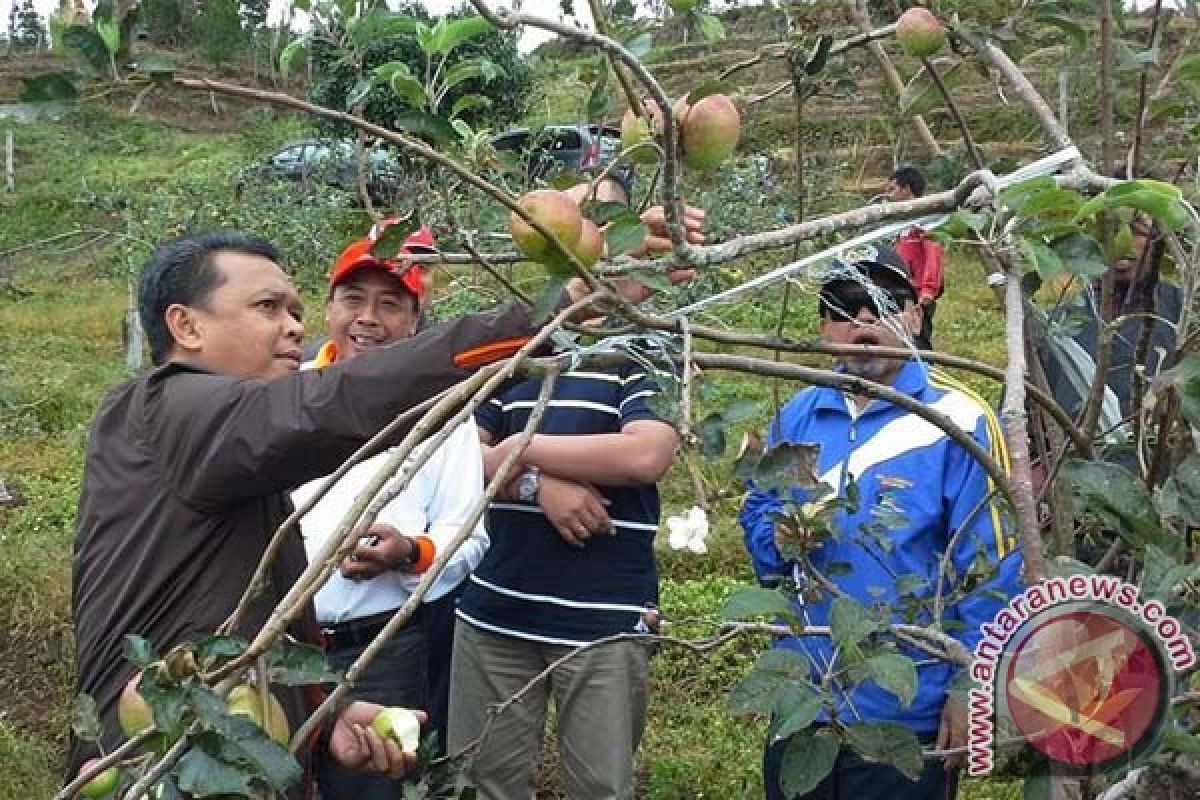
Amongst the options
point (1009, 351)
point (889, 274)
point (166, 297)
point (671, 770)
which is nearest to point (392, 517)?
point (166, 297)

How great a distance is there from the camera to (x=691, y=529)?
1.11 meters

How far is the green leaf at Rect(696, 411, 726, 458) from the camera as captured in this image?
3.68 feet

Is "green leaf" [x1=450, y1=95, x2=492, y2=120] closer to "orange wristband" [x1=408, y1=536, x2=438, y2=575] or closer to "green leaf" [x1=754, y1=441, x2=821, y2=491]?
"green leaf" [x1=754, y1=441, x2=821, y2=491]

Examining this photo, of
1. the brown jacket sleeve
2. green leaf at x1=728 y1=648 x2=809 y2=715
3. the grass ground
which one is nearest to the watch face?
the grass ground

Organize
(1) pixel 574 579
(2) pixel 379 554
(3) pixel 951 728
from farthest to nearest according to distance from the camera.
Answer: (1) pixel 574 579 → (2) pixel 379 554 → (3) pixel 951 728

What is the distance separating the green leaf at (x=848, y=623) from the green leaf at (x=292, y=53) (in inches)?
26.0

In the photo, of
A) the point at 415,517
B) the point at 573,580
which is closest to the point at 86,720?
the point at 415,517

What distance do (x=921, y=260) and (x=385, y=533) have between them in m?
1.26

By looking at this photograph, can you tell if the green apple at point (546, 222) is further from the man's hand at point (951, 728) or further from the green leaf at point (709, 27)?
the man's hand at point (951, 728)

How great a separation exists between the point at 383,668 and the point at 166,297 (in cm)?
85

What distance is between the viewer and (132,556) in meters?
1.63

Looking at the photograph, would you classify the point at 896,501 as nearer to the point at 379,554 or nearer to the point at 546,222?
the point at 379,554

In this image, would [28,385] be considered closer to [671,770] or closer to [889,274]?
[671,770]

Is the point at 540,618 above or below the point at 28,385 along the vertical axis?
above
